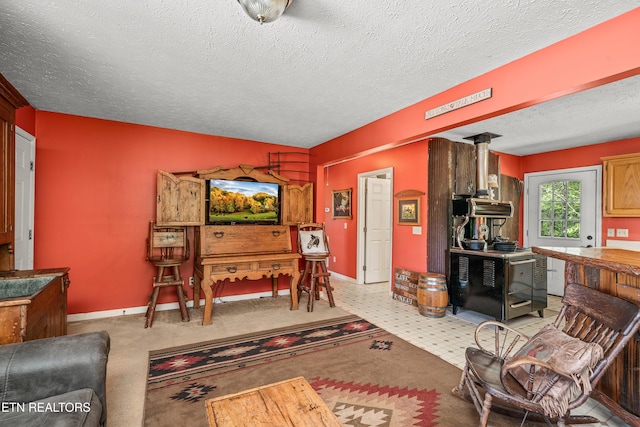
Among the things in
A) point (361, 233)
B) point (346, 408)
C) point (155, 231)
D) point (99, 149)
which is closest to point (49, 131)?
point (99, 149)

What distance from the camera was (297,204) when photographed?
4742 mm

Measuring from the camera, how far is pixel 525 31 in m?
1.93

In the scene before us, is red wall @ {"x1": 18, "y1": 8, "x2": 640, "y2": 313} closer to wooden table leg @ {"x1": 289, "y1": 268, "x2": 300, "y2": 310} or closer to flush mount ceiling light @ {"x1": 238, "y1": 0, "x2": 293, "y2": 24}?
wooden table leg @ {"x1": 289, "y1": 268, "x2": 300, "y2": 310}

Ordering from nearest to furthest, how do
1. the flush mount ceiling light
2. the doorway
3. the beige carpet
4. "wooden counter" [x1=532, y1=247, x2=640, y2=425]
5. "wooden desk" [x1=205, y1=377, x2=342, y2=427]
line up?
"wooden desk" [x1=205, y1=377, x2=342, y2=427] < the flush mount ceiling light < "wooden counter" [x1=532, y1=247, x2=640, y2=425] < the beige carpet < the doorway

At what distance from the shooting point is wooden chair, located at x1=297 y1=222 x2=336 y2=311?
168 inches

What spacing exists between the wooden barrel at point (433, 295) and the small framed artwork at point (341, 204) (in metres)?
2.25

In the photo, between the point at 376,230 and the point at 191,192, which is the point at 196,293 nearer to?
the point at 191,192

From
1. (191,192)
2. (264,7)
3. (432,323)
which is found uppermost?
(264,7)

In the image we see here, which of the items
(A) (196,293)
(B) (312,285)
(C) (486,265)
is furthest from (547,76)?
(A) (196,293)

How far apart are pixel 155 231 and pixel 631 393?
456cm

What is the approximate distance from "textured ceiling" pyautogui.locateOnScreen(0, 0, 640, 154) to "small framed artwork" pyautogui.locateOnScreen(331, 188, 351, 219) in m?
2.51

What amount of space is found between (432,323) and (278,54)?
11.0 ft

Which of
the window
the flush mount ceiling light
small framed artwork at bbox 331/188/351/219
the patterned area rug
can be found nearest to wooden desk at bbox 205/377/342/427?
the patterned area rug

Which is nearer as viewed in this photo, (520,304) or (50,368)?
(50,368)
